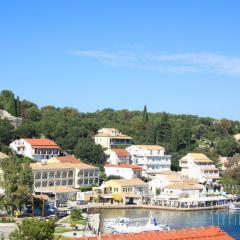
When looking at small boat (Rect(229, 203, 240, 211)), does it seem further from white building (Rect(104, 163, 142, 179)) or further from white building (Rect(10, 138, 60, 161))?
white building (Rect(10, 138, 60, 161))

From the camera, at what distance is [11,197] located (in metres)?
49.8

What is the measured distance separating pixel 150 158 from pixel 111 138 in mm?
8723

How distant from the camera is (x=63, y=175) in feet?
228

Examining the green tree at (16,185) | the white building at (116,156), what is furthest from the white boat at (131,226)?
the white building at (116,156)

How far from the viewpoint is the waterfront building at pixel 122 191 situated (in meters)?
68.6

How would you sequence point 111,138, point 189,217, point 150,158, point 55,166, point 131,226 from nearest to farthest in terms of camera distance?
point 131,226
point 189,217
point 55,166
point 150,158
point 111,138

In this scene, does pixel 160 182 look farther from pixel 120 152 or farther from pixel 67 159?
pixel 120 152

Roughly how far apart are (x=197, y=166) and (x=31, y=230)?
59480 millimetres

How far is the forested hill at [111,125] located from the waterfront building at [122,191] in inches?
402

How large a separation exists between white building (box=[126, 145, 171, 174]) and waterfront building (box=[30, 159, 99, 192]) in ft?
41.9

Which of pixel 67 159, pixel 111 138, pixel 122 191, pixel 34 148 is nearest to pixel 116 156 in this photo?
pixel 111 138

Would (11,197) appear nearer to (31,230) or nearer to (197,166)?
(31,230)

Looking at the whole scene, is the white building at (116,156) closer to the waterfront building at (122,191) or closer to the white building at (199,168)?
the white building at (199,168)

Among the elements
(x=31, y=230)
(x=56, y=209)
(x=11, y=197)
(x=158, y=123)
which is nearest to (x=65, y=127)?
(x=158, y=123)
